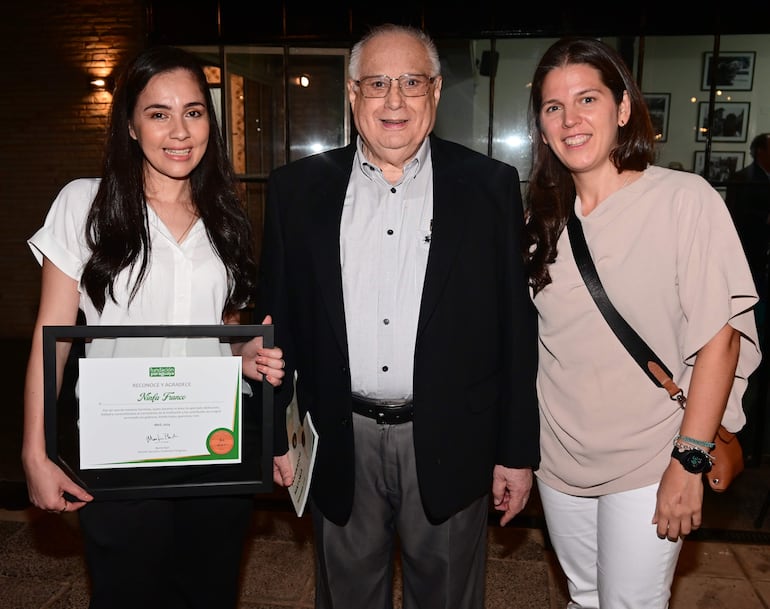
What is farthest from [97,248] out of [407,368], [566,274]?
[566,274]

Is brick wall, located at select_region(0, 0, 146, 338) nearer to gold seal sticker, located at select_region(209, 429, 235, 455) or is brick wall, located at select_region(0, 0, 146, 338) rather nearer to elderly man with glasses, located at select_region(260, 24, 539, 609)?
elderly man with glasses, located at select_region(260, 24, 539, 609)

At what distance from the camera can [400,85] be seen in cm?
222

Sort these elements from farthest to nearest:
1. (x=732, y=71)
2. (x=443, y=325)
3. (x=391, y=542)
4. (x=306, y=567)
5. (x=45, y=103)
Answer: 1. (x=45, y=103)
2. (x=732, y=71)
3. (x=306, y=567)
4. (x=391, y=542)
5. (x=443, y=325)

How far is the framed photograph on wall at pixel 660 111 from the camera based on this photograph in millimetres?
5312

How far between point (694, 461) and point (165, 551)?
167cm

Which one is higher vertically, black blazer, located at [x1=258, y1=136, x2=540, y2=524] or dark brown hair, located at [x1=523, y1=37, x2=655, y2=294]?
dark brown hair, located at [x1=523, y1=37, x2=655, y2=294]

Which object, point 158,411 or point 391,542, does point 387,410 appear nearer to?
point 391,542

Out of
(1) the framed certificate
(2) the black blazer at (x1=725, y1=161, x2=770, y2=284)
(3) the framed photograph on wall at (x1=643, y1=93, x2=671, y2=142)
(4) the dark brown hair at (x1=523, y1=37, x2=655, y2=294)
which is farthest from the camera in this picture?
(3) the framed photograph on wall at (x1=643, y1=93, x2=671, y2=142)

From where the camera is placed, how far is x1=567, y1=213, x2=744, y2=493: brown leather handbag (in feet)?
6.55

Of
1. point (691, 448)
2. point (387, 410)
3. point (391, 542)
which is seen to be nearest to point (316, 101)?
point (387, 410)

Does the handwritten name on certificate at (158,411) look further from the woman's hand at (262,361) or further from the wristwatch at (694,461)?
the wristwatch at (694,461)

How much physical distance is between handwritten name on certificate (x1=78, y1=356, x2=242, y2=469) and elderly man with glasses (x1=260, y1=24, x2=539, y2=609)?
39cm

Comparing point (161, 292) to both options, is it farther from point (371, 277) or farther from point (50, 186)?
point (50, 186)

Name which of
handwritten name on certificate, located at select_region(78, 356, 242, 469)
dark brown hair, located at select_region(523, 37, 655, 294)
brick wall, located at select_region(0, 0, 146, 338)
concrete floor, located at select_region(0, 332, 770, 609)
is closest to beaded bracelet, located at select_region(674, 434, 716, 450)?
dark brown hair, located at select_region(523, 37, 655, 294)
